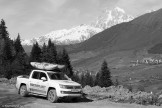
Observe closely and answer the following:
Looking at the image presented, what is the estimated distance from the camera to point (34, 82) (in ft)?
65.3

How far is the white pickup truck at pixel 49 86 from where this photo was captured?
18.2 metres

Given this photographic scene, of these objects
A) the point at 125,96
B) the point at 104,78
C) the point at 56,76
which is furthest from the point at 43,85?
the point at 104,78

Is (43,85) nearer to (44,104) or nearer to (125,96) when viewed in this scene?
(44,104)

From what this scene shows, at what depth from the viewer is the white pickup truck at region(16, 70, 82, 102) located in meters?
18.2

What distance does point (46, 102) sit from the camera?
60.9 feet

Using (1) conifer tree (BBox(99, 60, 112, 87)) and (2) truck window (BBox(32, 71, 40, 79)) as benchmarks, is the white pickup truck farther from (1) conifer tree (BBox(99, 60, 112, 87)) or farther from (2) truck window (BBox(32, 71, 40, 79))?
(1) conifer tree (BBox(99, 60, 112, 87))

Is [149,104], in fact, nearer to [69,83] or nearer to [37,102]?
[69,83]

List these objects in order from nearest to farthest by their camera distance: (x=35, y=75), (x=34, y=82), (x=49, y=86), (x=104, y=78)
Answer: (x=49, y=86) → (x=34, y=82) → (x=35, y=75) → (x=104, y=78)

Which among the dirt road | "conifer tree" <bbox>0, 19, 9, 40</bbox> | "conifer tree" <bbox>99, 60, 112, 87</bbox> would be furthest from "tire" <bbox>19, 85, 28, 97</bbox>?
"conifer tree" <bbox>0, 19, 9, 40</bbox>

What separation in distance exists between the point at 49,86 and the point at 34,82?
1.61m

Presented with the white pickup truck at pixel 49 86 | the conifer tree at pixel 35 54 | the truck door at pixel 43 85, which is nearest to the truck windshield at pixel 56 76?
the white pickup truck at pixel 49 86

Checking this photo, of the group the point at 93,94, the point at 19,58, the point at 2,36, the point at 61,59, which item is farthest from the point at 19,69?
the point at 93,94

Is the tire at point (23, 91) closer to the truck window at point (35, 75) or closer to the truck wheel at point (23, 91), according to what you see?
the truck wheel at point (23, 91)

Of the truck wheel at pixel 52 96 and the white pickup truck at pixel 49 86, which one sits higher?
the white pickup truck at pixel 49 86
